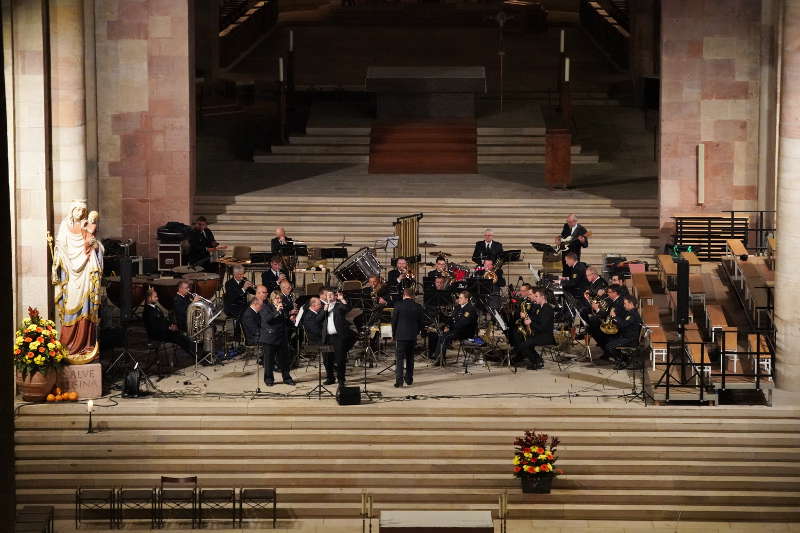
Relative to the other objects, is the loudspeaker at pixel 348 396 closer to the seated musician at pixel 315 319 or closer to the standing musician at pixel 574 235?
the seated musician at pixel 315 319

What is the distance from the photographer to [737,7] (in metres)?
30.6

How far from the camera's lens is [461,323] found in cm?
2462

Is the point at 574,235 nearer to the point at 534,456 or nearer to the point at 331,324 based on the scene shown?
the point at 331,324

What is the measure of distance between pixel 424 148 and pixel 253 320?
12990 millimetres

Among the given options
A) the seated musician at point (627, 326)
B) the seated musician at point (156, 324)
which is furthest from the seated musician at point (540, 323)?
the seated musician at point (156, 324)

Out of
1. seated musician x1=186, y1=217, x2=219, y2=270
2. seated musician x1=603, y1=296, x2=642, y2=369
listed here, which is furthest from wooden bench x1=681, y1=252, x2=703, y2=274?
seated musician x1=186, y1=217, x2=219, y2=270

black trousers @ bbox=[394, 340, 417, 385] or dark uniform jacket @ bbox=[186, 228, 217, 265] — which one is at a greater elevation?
dark uniform jacket @ bbox=[186, 228, 217, 265]

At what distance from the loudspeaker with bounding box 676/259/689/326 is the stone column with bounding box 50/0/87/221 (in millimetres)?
9107

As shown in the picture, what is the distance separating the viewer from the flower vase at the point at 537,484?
21344 mm

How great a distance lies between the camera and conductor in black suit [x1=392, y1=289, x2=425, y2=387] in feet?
76.5

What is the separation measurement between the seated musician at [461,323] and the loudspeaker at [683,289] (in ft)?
10.2

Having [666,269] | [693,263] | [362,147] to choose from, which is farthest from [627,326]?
[362,147]

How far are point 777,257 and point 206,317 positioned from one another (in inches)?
342

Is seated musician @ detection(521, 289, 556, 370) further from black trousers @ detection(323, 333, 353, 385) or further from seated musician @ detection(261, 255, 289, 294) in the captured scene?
seated musician @ detection(261, 255, 289, 294)
